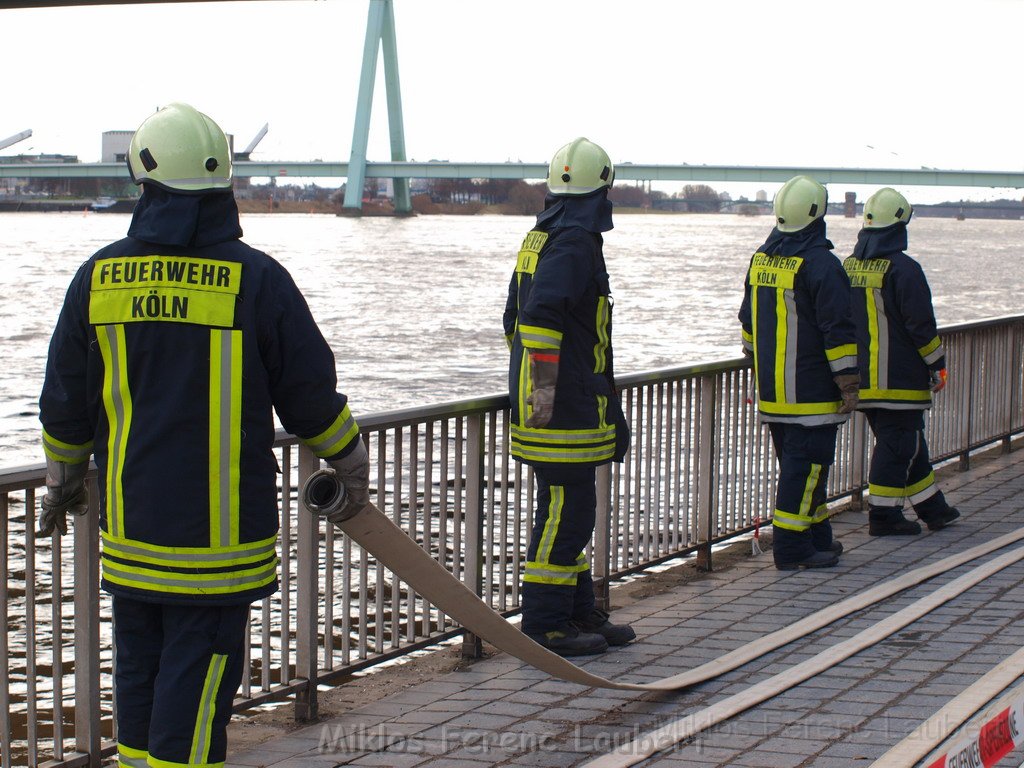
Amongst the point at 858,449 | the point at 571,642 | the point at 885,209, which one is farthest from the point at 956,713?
the point at 858,449

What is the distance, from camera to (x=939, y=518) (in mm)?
7676

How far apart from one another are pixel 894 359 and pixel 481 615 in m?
3.88

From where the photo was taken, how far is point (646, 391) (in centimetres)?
632

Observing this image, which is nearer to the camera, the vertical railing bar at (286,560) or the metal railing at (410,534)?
the metal railing at (410,534)

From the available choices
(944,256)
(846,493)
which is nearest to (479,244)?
(944,256)

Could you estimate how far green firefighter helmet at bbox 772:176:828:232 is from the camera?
6480 mm

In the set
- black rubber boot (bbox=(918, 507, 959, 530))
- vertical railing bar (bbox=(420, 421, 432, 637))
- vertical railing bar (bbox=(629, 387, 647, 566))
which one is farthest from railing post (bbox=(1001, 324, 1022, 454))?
vertical railing bar (bbox=(420, 421, 432, 637))

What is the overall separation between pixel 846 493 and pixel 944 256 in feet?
277

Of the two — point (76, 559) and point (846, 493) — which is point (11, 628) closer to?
point (76, 559)

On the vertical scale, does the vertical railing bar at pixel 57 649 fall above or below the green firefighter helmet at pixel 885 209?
below

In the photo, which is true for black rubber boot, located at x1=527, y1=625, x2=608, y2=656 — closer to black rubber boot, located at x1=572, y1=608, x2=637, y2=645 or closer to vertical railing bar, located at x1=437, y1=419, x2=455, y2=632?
black rubber boot, located at x1=572, y1=608, x2=637, y2=645

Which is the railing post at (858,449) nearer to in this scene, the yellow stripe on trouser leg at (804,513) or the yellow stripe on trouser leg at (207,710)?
the yellow stripe on trouser leg at (804,513)

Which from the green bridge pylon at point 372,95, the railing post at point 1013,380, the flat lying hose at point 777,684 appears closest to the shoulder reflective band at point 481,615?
the flat lying hose at point 777,684

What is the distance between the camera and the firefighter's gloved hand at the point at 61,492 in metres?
3.41
